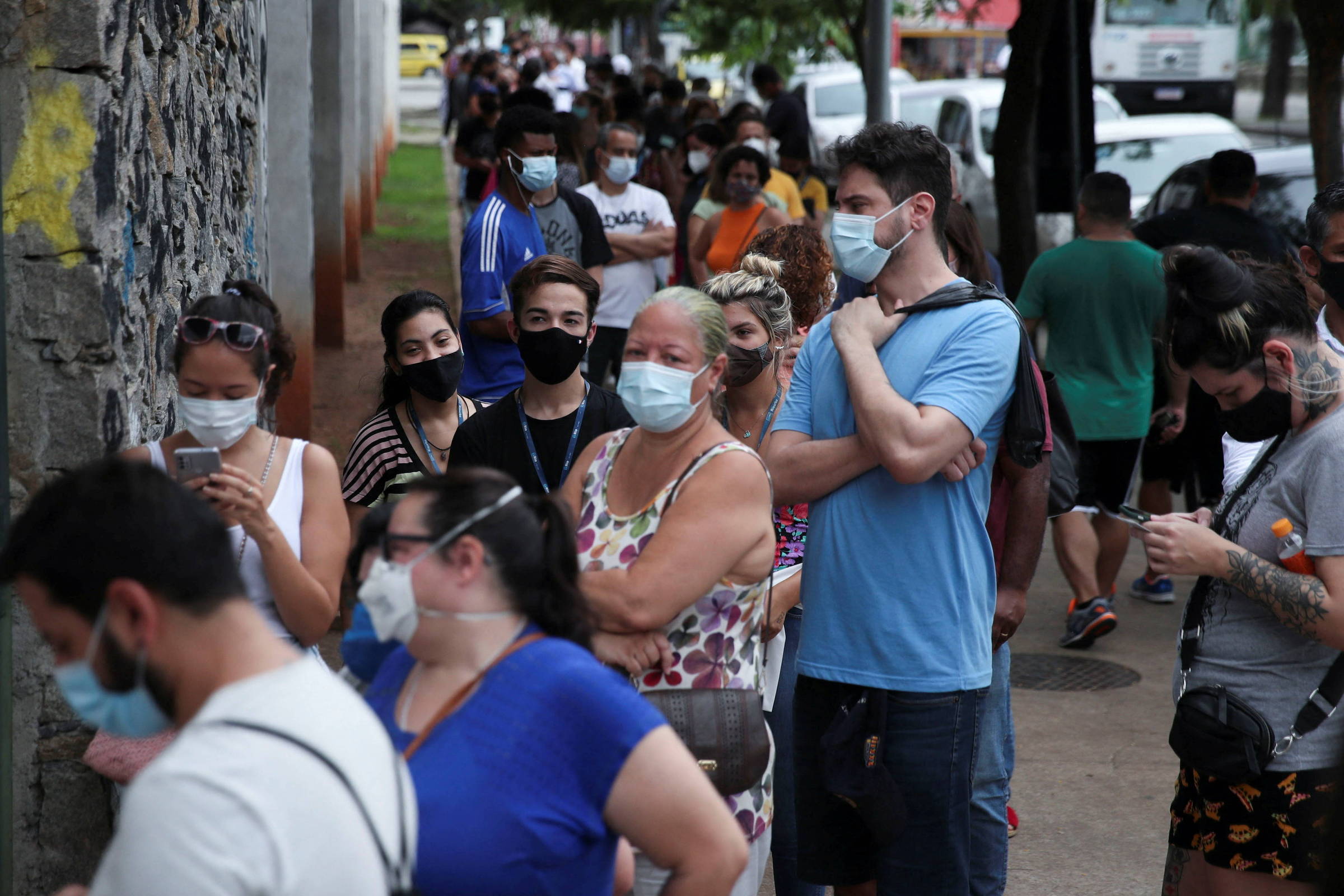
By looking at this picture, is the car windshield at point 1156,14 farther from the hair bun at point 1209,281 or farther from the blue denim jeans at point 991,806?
the hair bun at point 1209,281

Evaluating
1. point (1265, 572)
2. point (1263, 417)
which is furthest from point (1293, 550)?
point (1263, 417)

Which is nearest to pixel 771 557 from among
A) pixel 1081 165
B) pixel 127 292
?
pixel 127 292

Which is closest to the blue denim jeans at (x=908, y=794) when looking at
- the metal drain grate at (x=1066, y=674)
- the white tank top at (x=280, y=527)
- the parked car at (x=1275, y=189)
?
the white tank top at (x=280, y=527)

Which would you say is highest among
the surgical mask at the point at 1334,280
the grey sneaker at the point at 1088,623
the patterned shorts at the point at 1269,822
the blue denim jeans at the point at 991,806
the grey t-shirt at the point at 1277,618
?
the surgical mask at the point at 1334,280

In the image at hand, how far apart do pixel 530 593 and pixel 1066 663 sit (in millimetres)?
4968

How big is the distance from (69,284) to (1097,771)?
159 inches

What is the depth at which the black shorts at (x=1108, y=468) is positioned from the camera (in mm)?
7039

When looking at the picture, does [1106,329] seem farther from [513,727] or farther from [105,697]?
[105,697]

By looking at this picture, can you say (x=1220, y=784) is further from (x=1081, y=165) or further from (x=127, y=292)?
(x=1081, y=165)

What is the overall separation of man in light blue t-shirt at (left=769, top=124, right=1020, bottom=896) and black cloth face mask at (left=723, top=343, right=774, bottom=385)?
0.72 m

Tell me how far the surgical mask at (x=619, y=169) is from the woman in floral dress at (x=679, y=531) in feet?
18.1

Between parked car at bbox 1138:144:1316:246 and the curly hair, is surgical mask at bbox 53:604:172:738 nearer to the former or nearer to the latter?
the curly hair

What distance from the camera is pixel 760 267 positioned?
474 centimetres

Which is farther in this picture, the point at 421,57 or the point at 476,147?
the point at 421,57
